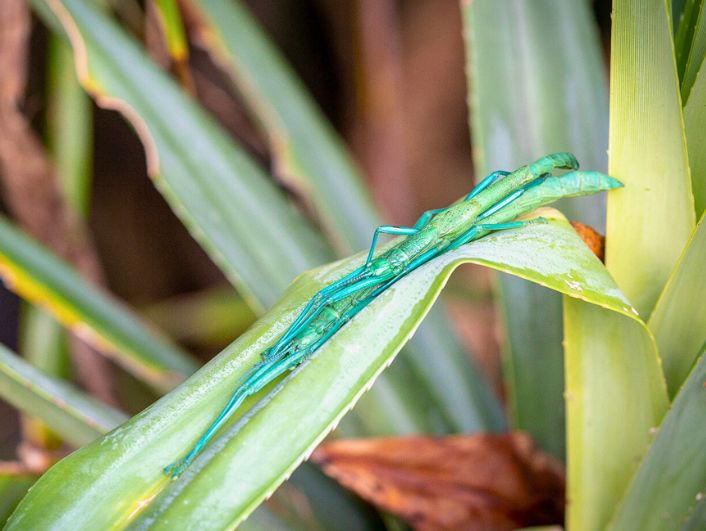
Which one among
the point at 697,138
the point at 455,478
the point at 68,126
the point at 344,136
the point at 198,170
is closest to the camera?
the point at 697,138

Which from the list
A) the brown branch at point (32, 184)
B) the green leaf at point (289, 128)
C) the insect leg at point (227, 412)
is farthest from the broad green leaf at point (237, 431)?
the brown branch at point (32, 184)

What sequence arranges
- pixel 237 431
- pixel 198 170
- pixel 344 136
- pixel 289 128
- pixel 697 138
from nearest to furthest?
pixel 237 431 → pixel 697 138 → pixel 198 170 → pixel 289 128 → pixel 344 136

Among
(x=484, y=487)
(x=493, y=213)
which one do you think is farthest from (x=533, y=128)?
(x=484, y=487)

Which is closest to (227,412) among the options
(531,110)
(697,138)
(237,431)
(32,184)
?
(237,431)

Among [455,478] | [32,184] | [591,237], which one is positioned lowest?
[455,478]

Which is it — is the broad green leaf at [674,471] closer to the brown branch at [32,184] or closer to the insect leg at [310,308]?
the insect leg at [310,308]

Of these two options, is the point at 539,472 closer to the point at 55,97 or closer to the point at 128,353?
the point at 128,353

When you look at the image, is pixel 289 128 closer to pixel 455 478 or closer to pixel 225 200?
pixel 225 200
